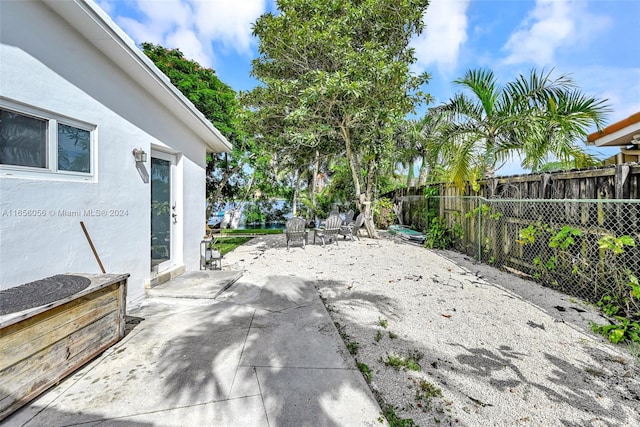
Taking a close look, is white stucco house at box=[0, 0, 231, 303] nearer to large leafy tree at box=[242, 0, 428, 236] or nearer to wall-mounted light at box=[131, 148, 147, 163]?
wall-mounted light at box=[131, 148, 147, 163]

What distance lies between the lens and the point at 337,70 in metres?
7.72

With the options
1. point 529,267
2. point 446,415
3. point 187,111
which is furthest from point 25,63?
point 529,267

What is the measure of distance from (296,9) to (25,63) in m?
6.87

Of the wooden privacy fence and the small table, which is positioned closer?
the wooden privacy fence

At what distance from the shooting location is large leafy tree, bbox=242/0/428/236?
7.03 m

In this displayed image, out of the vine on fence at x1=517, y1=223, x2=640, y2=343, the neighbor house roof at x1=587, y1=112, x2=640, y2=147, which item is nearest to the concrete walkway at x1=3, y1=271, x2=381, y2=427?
the vine on fence at x1=517, y1=223, x2=640, y2=343

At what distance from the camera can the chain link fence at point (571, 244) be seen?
351cm

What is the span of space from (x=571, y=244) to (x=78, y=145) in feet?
22.8

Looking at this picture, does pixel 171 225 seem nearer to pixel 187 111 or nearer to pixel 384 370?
pixel 187 111

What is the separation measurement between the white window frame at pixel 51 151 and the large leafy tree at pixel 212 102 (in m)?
6.45

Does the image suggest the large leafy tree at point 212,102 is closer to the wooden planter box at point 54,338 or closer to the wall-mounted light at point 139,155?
the wall-mounted light at point 139,155

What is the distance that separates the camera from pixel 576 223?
423 cm

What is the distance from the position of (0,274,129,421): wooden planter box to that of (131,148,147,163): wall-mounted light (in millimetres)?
1997

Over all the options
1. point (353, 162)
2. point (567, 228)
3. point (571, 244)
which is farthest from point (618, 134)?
point (353, 162)
